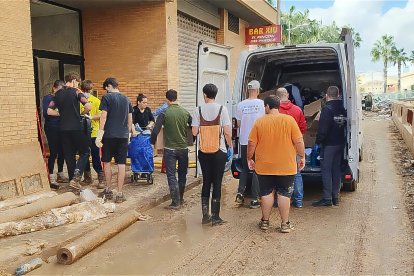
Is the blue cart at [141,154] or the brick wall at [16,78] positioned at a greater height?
the brick wall at [16,78]

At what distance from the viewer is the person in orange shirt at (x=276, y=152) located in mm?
5000

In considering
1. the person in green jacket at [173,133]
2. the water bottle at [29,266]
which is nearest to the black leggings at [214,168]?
the person in green jacket at [173,133]

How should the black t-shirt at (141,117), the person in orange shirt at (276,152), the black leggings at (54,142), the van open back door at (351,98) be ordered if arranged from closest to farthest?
the person in orange shirt at (276,152)
the van open back door at (351,98)
the black leggings at (54,142)
the black t-shirt at (141,117)

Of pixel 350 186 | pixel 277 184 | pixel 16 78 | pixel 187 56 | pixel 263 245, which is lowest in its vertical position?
pixel 263 245

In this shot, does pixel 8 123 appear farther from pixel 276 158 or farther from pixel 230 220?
pixel 276 158

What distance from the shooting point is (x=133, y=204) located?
20.9ft

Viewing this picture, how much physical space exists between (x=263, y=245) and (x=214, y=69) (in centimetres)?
385

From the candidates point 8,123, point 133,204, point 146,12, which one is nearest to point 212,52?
point 133,204

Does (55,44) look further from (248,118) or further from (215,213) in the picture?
(215,213)

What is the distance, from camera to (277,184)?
16.9 ft

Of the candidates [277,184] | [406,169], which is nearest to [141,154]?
[277,184]

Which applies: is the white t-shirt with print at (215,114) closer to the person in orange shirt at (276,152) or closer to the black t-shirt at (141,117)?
the person in orange shirt at (276,152)

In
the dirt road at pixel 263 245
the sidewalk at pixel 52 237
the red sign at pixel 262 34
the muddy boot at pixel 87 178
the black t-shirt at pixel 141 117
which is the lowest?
the dirt road at pixel 263 245

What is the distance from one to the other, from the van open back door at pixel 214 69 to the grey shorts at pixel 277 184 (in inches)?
88.6
